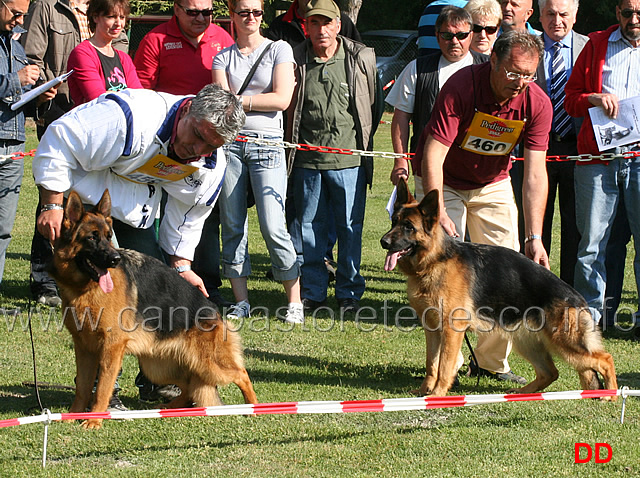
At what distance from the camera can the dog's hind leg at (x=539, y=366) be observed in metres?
5.25

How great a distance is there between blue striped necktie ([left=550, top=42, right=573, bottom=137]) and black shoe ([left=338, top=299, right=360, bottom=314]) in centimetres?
235

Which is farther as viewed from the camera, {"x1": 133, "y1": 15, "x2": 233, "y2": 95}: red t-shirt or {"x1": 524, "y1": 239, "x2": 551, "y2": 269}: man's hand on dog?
{"x1": 133, "y1": 15, "x2": 233, "y2": 95}: red t-shirt

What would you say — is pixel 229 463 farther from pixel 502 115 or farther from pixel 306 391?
pixel 502 115

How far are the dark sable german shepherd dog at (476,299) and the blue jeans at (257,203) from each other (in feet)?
5.62

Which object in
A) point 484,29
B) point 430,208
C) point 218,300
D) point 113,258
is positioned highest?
point 484,29

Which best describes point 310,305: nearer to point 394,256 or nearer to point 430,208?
point 394,256

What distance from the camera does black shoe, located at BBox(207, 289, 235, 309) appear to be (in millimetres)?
7316

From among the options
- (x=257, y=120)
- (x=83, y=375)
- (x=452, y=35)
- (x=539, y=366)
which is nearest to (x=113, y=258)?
(x=83, y=375)

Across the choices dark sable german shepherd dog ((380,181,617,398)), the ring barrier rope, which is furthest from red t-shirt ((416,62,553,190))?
the ring barrier rope

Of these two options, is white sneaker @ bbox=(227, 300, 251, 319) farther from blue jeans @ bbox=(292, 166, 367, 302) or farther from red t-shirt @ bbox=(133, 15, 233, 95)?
red t-shirt @ bbox=(133, 15, 233, 95)

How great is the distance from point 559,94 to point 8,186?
15.5ft

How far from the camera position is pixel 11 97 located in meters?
6.14

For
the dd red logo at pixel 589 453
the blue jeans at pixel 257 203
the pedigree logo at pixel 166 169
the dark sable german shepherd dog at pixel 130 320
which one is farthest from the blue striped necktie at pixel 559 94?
the pedigree logo at pixel 166 169

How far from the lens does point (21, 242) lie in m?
9.71
